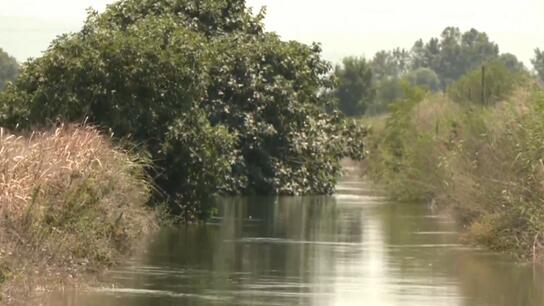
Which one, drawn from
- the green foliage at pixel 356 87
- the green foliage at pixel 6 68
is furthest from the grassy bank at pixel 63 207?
the green foliage at pixel 6 68

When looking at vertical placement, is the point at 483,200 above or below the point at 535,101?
below

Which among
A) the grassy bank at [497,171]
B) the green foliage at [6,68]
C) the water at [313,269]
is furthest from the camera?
the green foliage at [6,68]

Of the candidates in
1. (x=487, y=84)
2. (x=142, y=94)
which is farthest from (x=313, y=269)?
(x=487, y=84)

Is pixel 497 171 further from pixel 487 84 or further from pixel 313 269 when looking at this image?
pixel 487 84

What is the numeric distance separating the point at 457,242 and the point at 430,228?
18.1 feet

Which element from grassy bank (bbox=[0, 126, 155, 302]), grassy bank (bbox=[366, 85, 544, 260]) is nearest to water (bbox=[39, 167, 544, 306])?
grassy bank (bbox=[0, 126, 155, 302])

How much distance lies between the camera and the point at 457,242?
1283 inches

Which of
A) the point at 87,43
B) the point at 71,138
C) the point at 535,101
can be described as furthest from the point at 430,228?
the point at 71,138

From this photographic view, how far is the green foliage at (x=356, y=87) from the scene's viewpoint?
13612cm

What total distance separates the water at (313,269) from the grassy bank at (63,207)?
21.7 inches

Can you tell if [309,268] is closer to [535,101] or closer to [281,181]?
[535,101]

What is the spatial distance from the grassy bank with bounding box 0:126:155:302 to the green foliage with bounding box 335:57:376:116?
108079 millimetres

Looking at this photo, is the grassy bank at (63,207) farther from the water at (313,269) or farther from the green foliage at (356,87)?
the green foliage at (356,87)

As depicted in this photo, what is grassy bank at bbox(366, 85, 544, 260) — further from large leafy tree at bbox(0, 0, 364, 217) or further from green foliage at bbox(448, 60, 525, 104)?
green foliage at bbox(448, 60, 525, 104)
